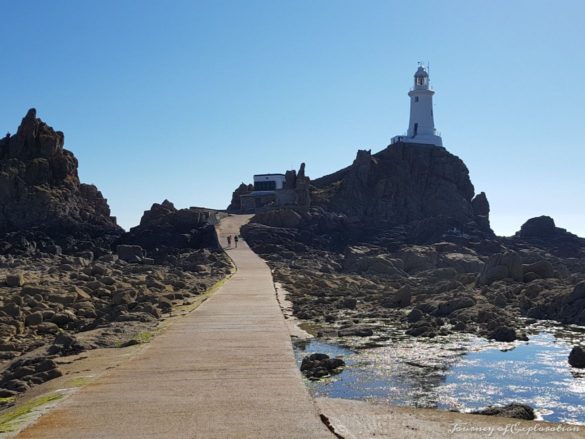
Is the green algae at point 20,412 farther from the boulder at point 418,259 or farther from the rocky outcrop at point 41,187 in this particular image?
the rocky outcrop at point 41,187

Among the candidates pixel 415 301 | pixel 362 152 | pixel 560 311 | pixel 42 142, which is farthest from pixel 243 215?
pixel 560 311

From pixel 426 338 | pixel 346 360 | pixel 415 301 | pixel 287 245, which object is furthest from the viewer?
pixel 287 245

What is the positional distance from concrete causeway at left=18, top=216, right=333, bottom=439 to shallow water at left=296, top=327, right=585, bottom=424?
3.80ft

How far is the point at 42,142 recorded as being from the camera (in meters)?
64.6

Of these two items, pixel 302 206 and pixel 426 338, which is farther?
pixel 302 206

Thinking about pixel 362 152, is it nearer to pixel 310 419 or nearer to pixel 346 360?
pixel 346 360

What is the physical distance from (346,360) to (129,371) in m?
4.71

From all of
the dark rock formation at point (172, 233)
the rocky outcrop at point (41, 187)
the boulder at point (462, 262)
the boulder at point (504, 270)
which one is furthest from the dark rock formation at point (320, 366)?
the rocky outcrop at point (41, 187)

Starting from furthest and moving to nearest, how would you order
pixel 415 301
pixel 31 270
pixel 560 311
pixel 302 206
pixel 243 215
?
1. pixel 243 215
2. pixel 302 206
3. pixel 31 270
4. pixel 415 301
5. pixel 560 311

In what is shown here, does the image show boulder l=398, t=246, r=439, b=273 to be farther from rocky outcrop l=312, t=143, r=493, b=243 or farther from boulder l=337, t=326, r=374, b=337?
boulder l=337, t=326, r=374, b=337

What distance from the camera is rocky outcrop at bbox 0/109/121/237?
197 feet

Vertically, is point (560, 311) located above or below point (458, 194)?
below

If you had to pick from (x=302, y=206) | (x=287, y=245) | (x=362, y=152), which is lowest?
(x=287, y=245)

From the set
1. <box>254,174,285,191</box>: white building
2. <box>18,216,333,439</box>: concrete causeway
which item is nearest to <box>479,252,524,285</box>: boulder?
<box>18,216,333,439</box>: concrete causeway
